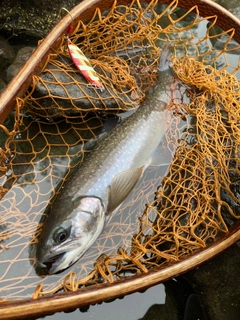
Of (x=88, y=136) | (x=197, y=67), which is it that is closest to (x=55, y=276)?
(x=88, y=136)

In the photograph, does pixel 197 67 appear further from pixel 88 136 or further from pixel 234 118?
pixel 88 136

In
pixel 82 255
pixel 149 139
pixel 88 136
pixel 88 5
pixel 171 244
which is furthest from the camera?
pixel 88 136

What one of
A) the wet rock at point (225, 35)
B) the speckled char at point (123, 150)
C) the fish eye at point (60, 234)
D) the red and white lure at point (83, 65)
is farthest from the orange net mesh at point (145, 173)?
the wet rock at point (225, 35)

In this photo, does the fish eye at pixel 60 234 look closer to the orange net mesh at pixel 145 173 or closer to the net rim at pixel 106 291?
the orange net mesh at pixel 145 173

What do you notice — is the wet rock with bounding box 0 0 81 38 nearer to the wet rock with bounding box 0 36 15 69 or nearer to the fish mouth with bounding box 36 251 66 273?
the wet rock with bounding box 0 36 15 69

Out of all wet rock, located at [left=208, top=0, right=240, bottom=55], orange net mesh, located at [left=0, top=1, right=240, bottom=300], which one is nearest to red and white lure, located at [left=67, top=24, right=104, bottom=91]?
orange net mesh, located at [left=0, top=1, right=240, bottom=300]

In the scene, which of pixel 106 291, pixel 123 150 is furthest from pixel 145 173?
pixel 106 291

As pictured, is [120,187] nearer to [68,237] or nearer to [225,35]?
[68,237]
